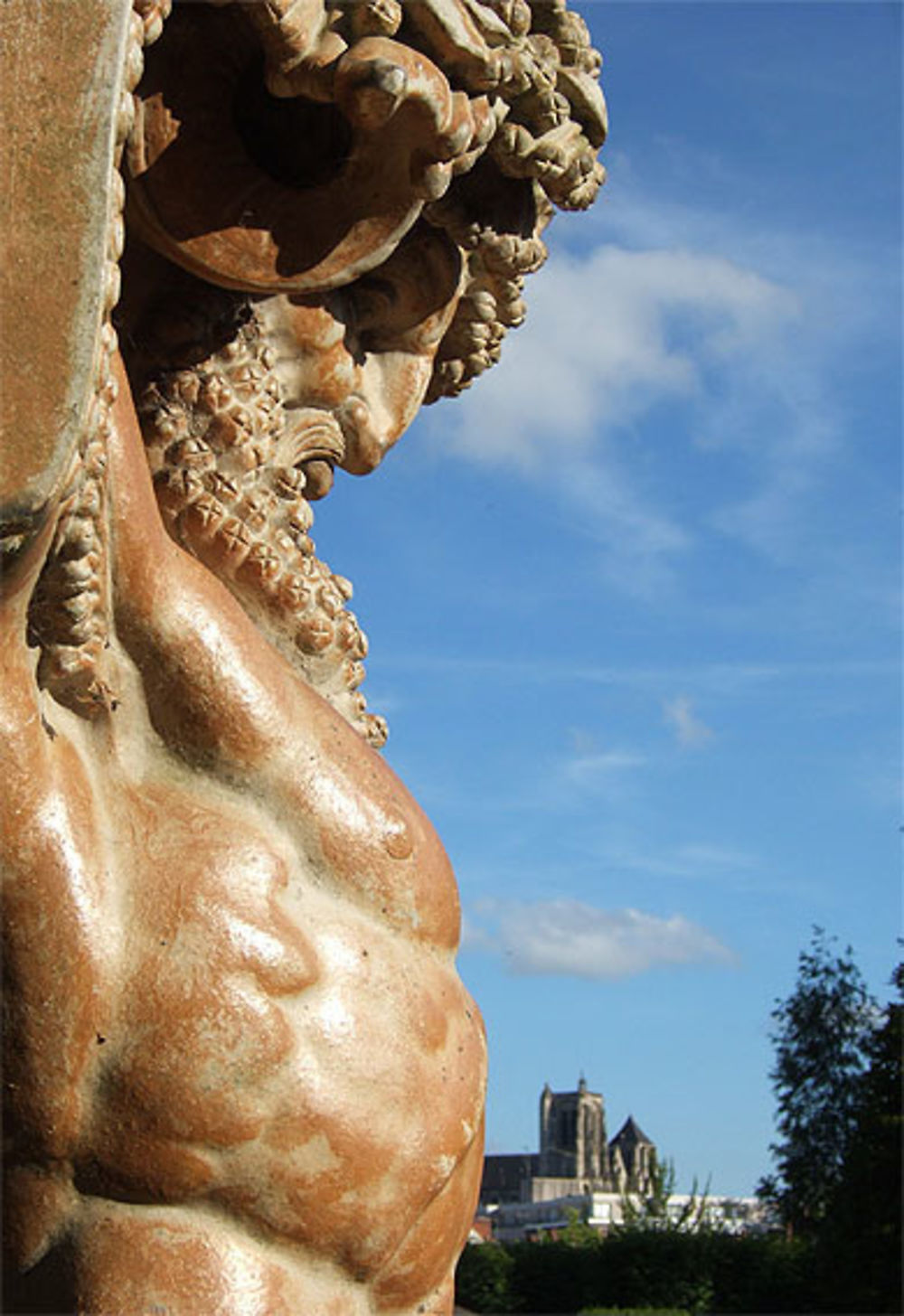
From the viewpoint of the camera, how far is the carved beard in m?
2.65

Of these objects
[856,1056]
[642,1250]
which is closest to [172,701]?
[642,1250]

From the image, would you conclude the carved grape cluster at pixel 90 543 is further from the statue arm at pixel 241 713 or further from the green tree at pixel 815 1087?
the green tree at pixel 815 1087

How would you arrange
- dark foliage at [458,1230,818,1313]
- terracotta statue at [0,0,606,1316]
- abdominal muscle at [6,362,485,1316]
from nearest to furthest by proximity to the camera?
terracotta statue at [0,0,606,1316], abdominal muscle at [6,362,485,1316], dark foliage at [458,1230,818,1313]

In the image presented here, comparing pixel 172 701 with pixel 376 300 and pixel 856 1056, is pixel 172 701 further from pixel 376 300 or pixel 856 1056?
pixel 856 1056

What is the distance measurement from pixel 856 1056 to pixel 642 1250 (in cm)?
873

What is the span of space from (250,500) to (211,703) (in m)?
0.42

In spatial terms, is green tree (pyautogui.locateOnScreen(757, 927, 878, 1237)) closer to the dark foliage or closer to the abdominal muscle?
the dark foliage

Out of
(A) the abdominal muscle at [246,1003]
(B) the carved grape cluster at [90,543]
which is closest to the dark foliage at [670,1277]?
(A) the abdominal muscle at [246,1003]

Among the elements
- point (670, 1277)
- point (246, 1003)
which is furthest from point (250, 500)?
point (670, 1277)

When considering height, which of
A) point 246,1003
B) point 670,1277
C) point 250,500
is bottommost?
point 246,1003

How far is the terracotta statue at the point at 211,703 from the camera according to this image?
6.64 ft

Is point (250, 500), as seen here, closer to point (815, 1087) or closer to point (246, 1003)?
point (246, 1003)

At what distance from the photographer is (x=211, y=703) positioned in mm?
2434

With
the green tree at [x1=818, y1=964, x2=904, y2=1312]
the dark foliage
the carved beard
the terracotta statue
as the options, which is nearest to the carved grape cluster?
the terracotta statue
